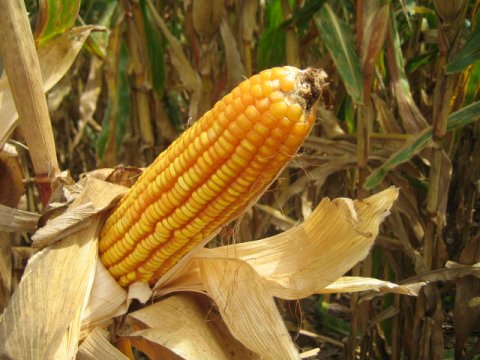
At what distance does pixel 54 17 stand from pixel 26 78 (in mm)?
329

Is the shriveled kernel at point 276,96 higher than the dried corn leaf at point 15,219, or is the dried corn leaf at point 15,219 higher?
the shriveled kernel at point 276,96

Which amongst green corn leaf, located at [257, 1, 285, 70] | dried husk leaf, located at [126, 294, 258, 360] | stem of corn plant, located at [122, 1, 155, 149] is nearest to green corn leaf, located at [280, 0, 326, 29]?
green corn leaf, located at [257, 1, 285, 70]

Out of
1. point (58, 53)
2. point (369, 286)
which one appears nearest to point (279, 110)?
point (369, 286)

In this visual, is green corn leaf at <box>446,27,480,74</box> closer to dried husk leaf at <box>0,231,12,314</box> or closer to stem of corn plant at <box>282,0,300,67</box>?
stem of corn plant at <box>282,0,300,67</box>

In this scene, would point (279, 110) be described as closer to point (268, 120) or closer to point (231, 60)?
point (268, 120)

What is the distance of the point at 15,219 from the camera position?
119 centimetres

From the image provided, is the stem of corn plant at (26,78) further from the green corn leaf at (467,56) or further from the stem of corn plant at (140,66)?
the stem of corn plant at (140,66)

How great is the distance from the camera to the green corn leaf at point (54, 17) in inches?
48.3

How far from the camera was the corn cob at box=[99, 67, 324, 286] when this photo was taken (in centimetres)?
86

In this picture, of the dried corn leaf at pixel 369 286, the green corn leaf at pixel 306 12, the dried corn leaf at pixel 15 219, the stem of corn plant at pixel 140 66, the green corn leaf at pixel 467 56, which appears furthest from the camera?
the stem of corn plant at pixel 140 66

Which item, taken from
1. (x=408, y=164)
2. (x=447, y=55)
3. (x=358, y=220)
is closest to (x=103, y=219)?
(x=358, y=220)

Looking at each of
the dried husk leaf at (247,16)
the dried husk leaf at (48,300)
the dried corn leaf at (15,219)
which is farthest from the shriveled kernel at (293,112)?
the dried husk leaf at (247,16)

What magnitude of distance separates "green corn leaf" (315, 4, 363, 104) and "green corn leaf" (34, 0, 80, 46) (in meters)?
0.85

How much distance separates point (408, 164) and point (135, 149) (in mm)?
1422
